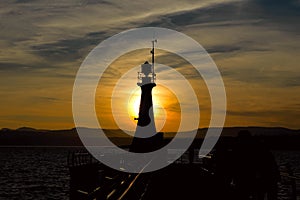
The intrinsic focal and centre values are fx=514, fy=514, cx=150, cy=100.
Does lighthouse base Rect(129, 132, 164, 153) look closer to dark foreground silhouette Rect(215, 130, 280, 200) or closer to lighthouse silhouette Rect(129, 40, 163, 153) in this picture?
lighthouse silhouette Rect(129, 40, 163, 153)

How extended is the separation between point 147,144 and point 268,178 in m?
34.4

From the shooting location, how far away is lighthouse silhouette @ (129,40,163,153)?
49.3m

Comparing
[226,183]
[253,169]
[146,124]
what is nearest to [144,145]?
[146,124]

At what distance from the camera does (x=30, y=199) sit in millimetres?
A: 66250

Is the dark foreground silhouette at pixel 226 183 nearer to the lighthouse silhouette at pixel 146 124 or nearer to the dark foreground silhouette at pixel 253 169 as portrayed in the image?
the dark foreground silhouette at pixel 253 169

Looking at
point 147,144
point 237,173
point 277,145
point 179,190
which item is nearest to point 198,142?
point 147,144

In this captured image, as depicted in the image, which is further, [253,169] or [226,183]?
[226,183]

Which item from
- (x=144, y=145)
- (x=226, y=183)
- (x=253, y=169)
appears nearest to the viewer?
(x=253, y=169)

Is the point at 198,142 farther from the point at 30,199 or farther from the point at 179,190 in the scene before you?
the point at 30,199

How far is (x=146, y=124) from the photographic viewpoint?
49562 mm

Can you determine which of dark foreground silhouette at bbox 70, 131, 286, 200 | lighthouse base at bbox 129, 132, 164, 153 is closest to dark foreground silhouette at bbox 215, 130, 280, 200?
dark foreground silhouette at bbox 70, 131, 286, 200

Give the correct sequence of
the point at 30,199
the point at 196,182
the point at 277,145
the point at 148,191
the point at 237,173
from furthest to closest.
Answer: the point at 30,199, the point at 277,145, the point at 196,182, the point at 148,191, the point at 237,173

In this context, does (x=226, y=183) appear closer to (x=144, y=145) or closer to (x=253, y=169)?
(x=253, y=169)

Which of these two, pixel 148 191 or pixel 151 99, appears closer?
pixel 148 191
